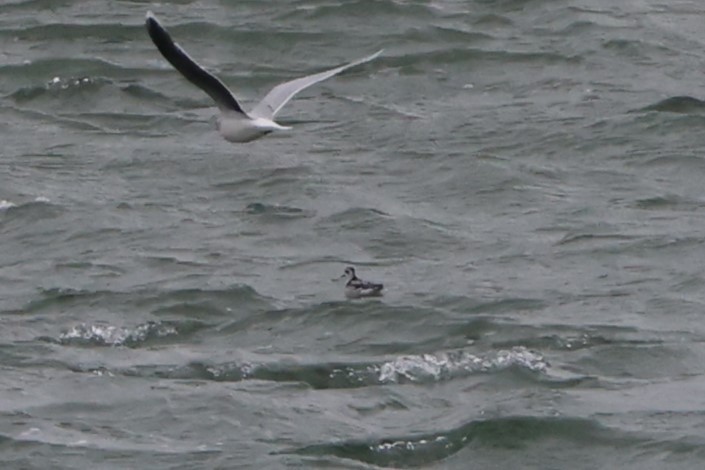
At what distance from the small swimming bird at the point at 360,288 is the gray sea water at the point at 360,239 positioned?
0.33 feet

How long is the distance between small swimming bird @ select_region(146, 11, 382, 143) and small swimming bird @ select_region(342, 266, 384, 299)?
114 cm

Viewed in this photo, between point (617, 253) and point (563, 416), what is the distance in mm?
3535

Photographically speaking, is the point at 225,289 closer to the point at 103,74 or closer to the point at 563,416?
the point at 563,416

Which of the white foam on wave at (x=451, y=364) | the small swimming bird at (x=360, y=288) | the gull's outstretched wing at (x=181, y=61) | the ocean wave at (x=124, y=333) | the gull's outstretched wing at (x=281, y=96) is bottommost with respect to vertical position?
the ocean wave at (x=124, y=333)

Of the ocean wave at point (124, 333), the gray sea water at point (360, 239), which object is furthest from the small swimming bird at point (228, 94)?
the ocean wave at point (124, 333)

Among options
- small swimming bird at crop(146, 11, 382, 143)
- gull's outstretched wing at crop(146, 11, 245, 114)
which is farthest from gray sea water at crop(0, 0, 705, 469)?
gull's outstretched wing at crop(146, 11, 245, 114)

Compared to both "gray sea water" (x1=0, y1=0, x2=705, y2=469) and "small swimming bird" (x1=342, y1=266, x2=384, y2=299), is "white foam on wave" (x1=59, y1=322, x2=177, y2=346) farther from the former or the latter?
"small swimming bird" (x1=342, y1=266, x2=384, y2=299)

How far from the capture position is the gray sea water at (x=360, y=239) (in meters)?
13.0

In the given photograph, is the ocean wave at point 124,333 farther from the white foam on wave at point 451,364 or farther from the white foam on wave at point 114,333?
the white foam on wave at point 451,364

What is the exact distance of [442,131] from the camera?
19781 mm

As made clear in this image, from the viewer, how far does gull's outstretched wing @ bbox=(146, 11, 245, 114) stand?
14.1 m

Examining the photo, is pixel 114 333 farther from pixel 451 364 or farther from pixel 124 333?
pixel 451 364

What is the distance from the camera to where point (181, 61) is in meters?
14.3

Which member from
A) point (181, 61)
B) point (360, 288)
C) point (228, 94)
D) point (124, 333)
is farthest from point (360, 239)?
point (181, 61)
